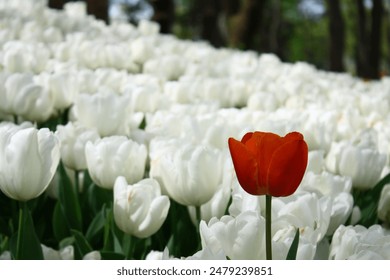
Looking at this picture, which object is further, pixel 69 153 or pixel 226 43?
pixel 226 43

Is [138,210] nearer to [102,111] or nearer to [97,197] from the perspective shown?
[97,197]

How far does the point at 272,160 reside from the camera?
3.77 feet

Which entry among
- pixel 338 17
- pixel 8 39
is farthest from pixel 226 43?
pixel 8 39

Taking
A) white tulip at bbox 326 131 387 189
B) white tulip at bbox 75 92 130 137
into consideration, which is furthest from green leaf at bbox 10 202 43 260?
white tulip at bbox 326 131 387 189

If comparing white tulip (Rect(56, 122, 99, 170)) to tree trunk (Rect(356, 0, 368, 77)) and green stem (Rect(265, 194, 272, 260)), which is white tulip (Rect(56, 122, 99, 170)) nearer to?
green stem (Rect(265, 194, 272, 260))

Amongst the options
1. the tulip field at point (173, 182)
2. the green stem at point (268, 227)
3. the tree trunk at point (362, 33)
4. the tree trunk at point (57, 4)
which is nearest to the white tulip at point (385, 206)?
the tulip field at point (173, 182)

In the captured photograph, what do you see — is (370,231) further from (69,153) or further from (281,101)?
(281,101)

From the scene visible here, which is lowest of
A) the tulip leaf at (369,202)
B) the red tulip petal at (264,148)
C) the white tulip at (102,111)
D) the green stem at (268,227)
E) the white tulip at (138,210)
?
the tulip leaf at (369,202)

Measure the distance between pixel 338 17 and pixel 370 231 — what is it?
10956mm

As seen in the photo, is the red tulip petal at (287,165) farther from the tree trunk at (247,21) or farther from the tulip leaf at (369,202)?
the tree trunk at (247,21)

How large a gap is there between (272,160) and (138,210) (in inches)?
22.5

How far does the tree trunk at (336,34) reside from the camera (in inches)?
458

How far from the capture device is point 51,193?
6.68ft

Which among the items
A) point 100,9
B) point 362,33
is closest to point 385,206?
point 100,9
